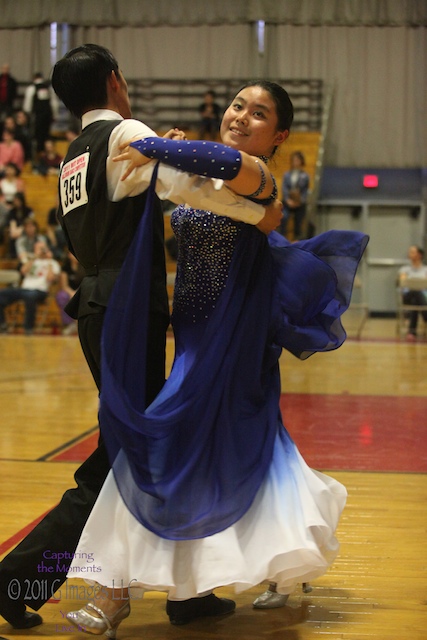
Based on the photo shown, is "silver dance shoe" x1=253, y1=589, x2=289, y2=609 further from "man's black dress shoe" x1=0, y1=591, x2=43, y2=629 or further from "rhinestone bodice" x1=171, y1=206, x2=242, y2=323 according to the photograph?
"rhinestone bodice" x1=171, y1=206, x2=242, y2=323

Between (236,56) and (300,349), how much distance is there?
14.5 meters

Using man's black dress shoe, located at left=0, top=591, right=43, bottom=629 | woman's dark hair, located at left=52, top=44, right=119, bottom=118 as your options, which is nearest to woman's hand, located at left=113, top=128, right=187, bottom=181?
woman's dark hair, located at left=52, top=44, right=119, bottom=118

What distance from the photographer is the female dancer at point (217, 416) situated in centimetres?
214

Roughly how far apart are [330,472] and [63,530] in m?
2.02

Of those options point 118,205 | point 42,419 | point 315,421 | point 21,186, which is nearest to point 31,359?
point 42,419

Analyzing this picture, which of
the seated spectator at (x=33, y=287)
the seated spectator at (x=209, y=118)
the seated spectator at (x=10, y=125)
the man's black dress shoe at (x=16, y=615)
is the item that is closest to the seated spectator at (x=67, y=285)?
the seated spectator at (x=33, y=287)

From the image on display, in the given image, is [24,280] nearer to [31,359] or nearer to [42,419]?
[31,359]

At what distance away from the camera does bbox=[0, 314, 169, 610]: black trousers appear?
235 cm

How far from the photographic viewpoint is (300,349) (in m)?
2.44

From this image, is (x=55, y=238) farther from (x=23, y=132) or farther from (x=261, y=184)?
(x=261, y=184)

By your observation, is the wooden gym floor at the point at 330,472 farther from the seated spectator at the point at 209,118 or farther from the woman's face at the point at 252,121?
the seated spectator at the point at 209,118

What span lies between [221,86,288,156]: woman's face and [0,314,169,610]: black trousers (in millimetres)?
584

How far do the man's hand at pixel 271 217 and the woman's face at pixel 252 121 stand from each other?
25 centimetres

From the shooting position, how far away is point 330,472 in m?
4.11
